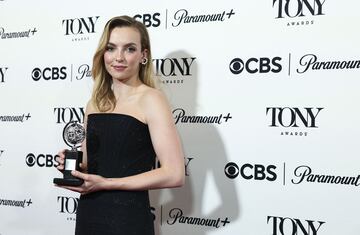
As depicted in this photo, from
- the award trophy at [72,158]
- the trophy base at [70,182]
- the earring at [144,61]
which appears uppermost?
the earring at [144,61]

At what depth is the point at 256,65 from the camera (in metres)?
1.72

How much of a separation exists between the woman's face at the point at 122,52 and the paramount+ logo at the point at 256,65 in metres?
0.49

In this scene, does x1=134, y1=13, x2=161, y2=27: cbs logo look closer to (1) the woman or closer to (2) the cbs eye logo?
(1) the woman

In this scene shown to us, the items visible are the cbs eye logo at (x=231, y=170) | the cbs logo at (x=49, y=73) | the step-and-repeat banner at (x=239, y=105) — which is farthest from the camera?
the cbs logo at (x=49, y=73)

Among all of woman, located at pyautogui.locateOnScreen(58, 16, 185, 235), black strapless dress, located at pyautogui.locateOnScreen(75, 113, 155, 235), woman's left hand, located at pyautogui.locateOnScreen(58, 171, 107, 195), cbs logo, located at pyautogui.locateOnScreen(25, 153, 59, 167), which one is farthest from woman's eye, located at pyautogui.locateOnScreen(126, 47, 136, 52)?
cbs logo, located at pyautogui.locateOnScreen(25, 153, 59, 167)

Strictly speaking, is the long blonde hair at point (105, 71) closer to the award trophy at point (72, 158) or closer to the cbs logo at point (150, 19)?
the award trophy at point (72, 158)

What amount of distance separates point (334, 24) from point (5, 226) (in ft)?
6.18

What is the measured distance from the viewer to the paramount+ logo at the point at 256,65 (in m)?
1.69

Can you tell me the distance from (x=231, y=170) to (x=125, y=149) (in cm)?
60

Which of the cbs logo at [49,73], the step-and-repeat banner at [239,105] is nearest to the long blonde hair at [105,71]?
the step-and-repeat banner at [239,105]

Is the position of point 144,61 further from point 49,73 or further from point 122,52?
point 49,73

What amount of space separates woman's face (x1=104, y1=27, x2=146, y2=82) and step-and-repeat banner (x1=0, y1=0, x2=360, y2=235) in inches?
18.1

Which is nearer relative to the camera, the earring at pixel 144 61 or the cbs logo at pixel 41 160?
the earring at pixel 144 61

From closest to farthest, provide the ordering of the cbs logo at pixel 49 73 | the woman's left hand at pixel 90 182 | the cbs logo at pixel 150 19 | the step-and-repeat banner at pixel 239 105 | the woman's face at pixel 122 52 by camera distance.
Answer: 1. the woman's left hand at pixel 90 182
2. the woman's face at pixel 122 52
3. the step-and-repeat banner at pixel 239 105
4. the cbs logo at pixel 150 19
5. the cbs logo at pixel 49 73
